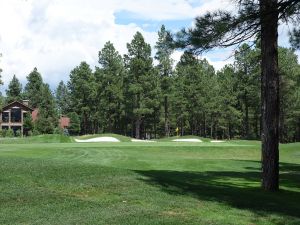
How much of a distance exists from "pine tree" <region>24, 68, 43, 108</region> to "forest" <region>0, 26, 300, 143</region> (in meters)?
8.84

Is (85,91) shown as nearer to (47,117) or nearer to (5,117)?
(47,117)

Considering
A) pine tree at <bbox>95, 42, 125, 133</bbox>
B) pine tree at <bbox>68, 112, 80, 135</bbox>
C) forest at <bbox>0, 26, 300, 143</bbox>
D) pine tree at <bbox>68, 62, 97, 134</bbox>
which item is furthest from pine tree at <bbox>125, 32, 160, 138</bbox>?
pine tree at <bbox>68, 112, 80, 135</bbox>

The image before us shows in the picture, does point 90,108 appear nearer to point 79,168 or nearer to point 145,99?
point 145,99

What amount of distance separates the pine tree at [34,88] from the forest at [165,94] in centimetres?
884

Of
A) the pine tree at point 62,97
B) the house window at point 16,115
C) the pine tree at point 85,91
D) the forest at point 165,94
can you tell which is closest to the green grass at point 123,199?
the forest at point 165,94

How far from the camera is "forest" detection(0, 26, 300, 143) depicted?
224 ft

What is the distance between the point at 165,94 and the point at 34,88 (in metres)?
35.7

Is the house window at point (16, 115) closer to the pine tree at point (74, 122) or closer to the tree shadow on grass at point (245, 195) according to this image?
the pine tree at point (74, 122)

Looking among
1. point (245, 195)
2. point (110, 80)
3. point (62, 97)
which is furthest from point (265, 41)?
point (62, 97)

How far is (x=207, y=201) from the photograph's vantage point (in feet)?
35.3

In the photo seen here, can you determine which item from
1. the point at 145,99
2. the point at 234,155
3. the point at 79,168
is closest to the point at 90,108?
the point at 145,99

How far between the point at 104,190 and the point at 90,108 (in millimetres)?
73556

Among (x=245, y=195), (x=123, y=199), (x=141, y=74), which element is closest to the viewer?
(x=123, y=199)

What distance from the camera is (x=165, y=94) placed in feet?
244
